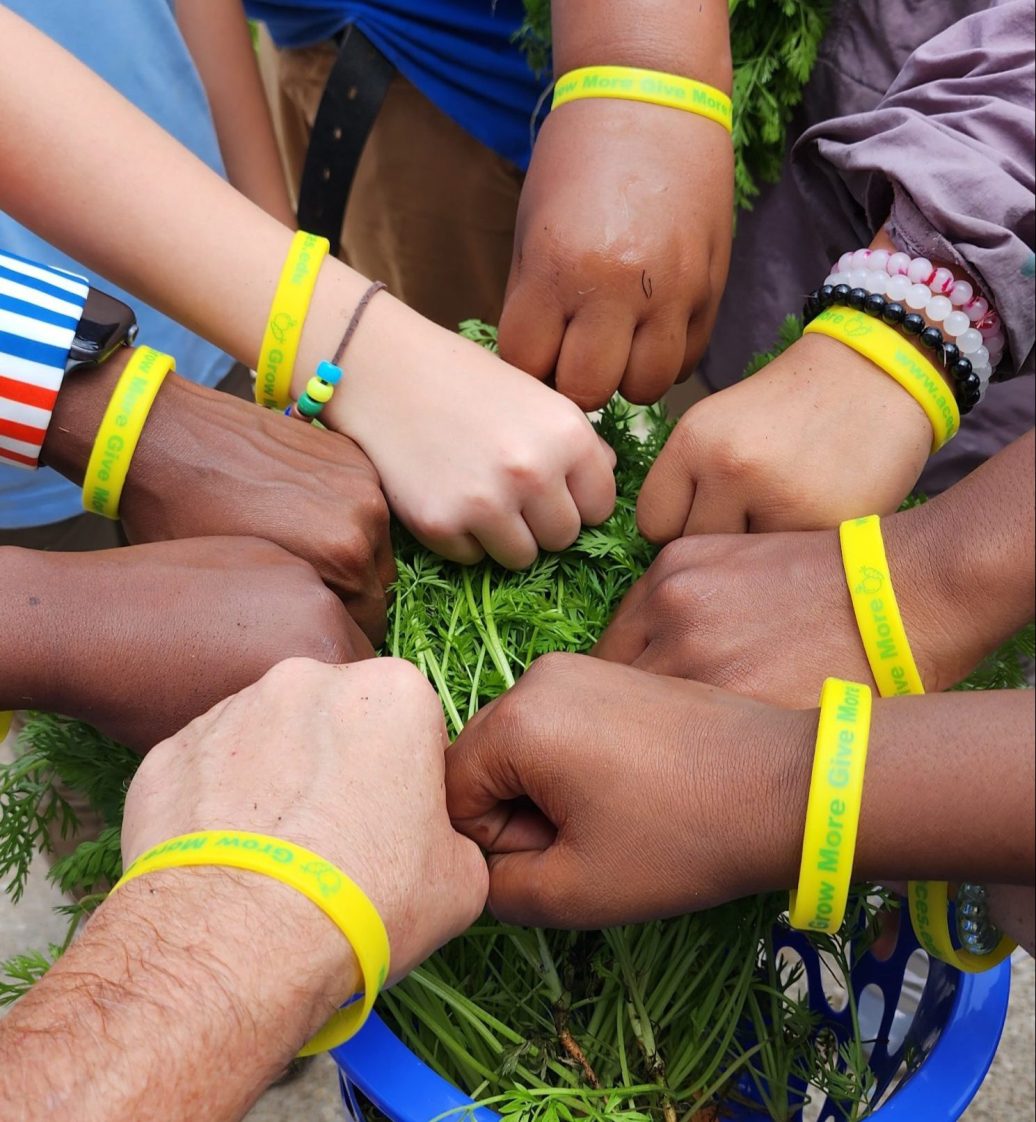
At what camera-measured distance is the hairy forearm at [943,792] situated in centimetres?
59

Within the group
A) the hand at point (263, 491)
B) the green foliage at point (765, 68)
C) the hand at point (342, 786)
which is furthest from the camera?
the green foliage at point (765, 68)

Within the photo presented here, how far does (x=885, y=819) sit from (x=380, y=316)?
2.09 ft

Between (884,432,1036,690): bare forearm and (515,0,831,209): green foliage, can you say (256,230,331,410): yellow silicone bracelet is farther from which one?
(884,432,1036,690): bare forearm

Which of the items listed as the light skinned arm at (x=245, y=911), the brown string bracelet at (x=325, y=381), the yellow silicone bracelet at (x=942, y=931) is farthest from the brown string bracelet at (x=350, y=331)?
the yellow silicone bracelet at (x=942, y=931)

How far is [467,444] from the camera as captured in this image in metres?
0.91

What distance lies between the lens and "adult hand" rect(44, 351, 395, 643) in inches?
34.6

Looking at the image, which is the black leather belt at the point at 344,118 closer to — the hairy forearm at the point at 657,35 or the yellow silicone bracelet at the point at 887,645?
the hairy forearm at the point at 657,35

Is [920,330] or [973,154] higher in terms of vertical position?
[973,154]

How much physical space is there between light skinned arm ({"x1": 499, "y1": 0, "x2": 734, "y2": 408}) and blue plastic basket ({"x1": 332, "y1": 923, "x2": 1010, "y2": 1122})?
59 centimetres

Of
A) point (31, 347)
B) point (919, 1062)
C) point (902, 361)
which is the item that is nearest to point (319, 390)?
point (31, 347)

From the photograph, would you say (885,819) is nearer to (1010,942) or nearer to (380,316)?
(1010,942)

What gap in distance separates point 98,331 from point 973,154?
75cm

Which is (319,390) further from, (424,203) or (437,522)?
(424,203)

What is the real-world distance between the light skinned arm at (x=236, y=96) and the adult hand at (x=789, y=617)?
0.86 metres
